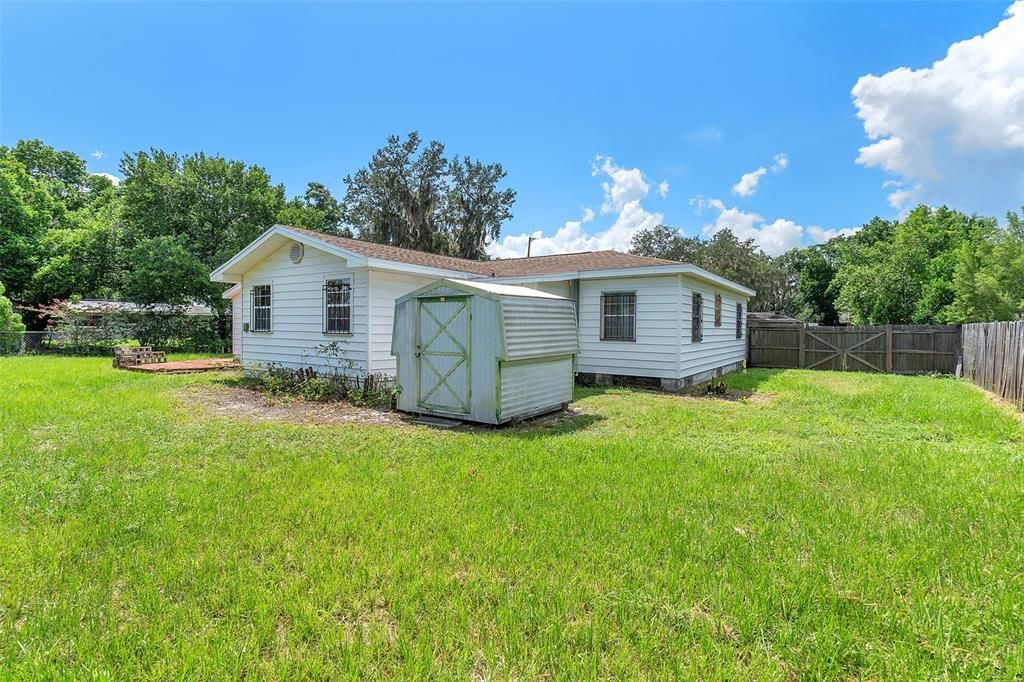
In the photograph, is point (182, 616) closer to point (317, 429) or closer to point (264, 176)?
point (317, 429)

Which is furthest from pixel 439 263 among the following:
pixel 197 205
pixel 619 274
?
pixel 197 205

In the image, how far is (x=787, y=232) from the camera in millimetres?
40781

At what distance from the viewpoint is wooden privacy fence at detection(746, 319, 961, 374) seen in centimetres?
1466

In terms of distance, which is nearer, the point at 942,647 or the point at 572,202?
the point at 942,647

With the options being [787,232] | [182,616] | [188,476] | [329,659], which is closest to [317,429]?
[188,476]

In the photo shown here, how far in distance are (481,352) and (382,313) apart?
3736mm

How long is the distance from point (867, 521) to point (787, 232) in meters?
44.1

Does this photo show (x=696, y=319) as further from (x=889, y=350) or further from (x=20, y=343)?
(x=20, y=343)

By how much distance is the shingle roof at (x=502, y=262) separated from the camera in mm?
10273

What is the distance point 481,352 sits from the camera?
6.83 metres

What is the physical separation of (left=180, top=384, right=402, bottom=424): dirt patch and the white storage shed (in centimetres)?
74

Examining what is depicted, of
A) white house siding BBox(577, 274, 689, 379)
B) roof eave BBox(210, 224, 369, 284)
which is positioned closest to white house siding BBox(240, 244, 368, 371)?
roof eave BBox(210, 224, 369, 284)

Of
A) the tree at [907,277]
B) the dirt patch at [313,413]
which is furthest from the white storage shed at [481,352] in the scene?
the tree at [907,277]

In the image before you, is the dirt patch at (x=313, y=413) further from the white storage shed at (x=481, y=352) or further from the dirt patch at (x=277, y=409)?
the white storage shed at (x=481, y=352)
